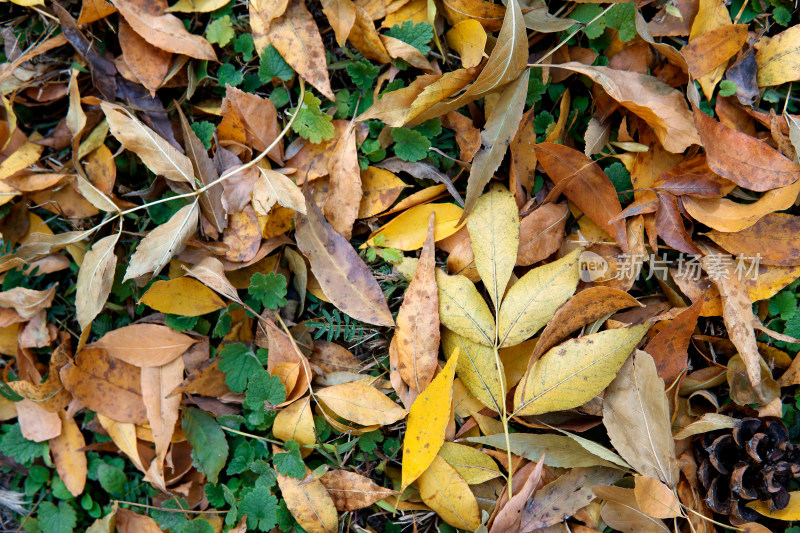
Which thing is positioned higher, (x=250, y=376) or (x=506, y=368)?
(x=506, y=368)

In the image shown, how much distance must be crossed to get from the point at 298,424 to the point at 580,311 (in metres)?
0.92

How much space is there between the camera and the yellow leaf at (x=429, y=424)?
1.56 meters

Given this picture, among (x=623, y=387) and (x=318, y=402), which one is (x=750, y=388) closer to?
(x=623, y=387)

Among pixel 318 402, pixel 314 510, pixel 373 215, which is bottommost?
pixel 314 510

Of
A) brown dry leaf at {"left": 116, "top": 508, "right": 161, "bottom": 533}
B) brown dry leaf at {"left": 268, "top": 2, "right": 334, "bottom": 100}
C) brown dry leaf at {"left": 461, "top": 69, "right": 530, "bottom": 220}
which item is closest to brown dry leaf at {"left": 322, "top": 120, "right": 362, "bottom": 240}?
brown dry leaf at {"left": 268, "top": 2, "right": 334, "bottom": 100}

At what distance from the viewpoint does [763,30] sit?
5.67 feet

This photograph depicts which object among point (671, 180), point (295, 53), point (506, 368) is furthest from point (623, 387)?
point (295, 53)

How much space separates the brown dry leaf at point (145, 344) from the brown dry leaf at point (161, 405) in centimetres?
3

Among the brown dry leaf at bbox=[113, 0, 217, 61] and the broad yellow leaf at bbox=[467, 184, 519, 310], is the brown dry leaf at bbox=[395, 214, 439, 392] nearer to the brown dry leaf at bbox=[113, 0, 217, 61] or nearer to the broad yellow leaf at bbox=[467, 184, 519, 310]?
the broad yellow leaf at bbox=[467, 184, 519, 310]

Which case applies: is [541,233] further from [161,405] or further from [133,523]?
[133,523]

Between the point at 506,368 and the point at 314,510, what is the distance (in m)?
0.72

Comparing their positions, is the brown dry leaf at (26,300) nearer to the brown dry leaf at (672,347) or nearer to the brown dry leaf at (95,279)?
the brown dry leaf at (95,279)

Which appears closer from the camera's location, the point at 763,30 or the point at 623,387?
the point at 623,387

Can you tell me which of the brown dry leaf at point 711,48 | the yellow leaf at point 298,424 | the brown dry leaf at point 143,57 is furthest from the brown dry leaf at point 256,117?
the brown dry leaf at point 711,48
